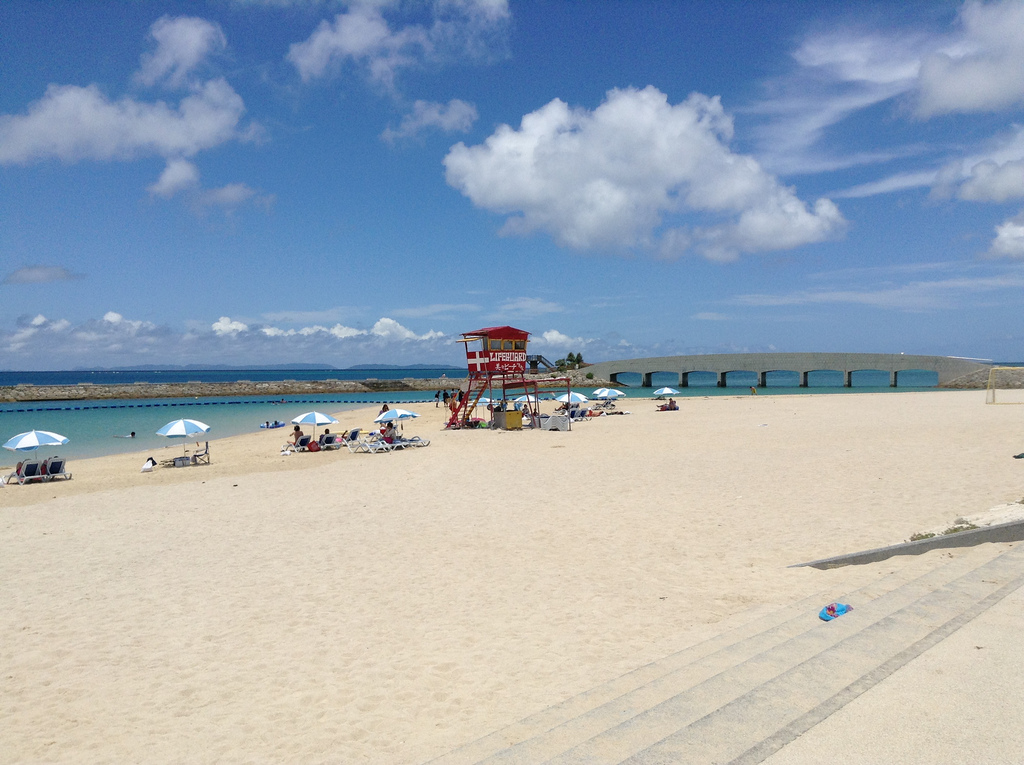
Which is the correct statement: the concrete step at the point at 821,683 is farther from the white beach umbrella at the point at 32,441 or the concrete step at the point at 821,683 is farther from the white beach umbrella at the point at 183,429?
the white beach umbrella at the point at 32,441

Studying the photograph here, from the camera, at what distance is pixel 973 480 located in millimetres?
11070

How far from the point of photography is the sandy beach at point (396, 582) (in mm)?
4801

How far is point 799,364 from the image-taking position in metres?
72.3

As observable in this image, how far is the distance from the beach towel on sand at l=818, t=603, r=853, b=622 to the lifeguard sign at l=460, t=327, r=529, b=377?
22005 millimetres

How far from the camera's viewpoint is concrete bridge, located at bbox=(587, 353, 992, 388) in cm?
6712

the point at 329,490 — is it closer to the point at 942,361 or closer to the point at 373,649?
the point at 373,649

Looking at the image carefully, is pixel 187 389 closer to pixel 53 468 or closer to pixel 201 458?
pixel 201 458

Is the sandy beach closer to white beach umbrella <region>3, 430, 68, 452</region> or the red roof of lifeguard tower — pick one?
white beach umbrella <region>3, 430, 68, 452</region>

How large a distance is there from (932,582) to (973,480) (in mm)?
6716

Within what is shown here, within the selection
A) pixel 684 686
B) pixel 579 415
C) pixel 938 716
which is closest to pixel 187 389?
pixel 579 415

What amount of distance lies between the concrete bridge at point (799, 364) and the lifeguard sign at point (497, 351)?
173ft

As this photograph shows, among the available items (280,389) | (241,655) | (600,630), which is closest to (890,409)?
(600,630)

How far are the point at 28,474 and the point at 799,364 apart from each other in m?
71.2

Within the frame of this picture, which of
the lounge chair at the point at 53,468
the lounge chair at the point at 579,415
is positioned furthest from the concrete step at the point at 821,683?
the lounge chair at the point at 579,415
